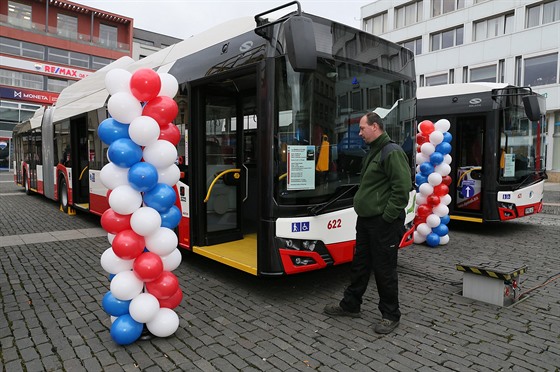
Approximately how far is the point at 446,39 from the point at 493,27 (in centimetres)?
358

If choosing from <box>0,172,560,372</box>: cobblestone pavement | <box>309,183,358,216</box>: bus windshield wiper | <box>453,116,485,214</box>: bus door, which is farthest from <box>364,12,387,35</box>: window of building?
<box>309,183,358,216</box>: bus windshield wiper

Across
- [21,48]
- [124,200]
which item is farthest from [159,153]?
[21,48]

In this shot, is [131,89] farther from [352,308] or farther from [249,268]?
[352,308]

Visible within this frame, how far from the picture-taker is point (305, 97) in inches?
166

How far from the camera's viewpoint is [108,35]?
150ft

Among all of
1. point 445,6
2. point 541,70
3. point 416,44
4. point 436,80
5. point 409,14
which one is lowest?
point 541,70

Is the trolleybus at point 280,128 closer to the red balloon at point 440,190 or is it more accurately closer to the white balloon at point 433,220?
the white balloon at point 433,220

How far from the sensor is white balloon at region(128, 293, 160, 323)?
3500mm

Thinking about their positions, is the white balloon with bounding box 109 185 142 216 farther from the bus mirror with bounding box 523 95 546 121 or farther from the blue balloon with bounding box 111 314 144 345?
the bus mirror with bounding box 523 95 546 121

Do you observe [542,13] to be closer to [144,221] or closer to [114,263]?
[144,221]

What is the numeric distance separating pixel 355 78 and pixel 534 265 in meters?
4.09

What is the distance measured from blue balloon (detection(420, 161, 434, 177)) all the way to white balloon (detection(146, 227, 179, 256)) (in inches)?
196

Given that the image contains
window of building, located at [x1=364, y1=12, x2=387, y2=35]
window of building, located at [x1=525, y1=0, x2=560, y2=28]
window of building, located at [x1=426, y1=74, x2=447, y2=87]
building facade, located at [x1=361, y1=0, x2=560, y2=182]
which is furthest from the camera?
window of building, located at [x1=364, y1=12, x2=387, y2=35]

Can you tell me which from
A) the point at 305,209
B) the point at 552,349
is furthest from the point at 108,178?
the point at 552,349
